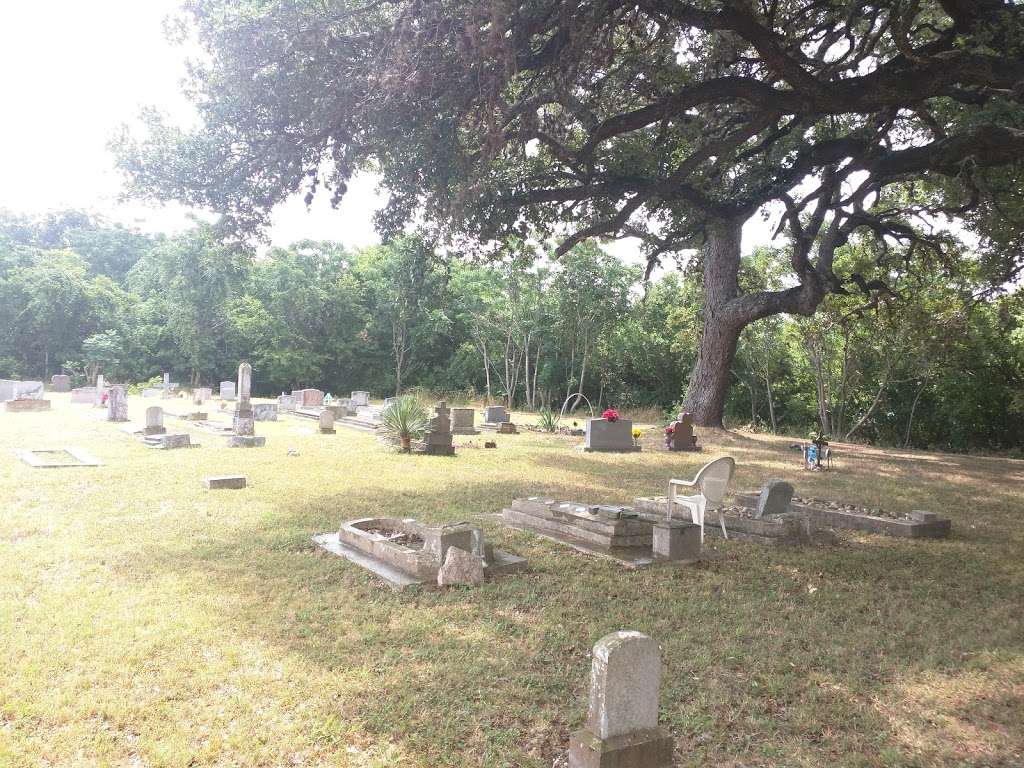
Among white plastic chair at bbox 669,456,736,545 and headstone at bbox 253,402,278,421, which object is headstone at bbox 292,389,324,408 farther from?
white plastic chair at bbox 669,456,736,545

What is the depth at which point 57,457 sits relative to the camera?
11.8m

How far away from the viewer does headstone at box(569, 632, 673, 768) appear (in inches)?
105

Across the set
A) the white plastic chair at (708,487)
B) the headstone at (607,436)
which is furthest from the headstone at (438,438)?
the white plastic chair at (708,487)

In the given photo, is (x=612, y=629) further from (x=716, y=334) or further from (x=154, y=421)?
(x=716, y=334)

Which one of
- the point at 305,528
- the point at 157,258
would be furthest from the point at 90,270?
the point at 305,528

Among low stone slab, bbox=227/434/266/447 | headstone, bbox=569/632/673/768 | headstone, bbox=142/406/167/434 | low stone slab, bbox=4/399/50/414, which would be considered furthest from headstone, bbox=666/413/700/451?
low stone slab, bbox=4/399/50/414

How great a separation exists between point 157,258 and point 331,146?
124ft

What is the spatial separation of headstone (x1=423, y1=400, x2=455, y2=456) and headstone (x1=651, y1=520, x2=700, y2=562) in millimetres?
8413

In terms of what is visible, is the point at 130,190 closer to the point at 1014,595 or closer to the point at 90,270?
the point at 1014,595

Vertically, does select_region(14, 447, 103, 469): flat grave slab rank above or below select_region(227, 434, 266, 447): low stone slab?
below

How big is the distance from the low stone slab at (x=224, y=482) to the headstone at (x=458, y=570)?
5.33 m

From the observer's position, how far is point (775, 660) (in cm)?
398

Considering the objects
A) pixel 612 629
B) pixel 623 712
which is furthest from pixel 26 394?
pixel 623 712

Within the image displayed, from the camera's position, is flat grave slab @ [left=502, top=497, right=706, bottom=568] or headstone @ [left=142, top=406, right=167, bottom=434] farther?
headstone @ [left=142, top=406, right=167, bottom=434]
